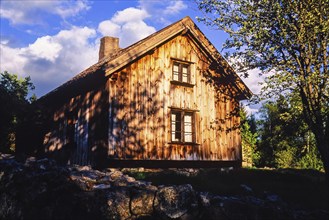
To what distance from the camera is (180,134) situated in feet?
50.2

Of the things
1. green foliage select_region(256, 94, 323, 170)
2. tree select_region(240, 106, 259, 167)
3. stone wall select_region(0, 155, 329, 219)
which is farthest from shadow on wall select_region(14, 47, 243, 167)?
tree select_region(240, 106, 259, 167)

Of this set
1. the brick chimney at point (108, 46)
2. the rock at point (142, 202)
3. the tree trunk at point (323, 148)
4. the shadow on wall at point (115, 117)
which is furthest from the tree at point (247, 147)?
the rock at point (142, 202)

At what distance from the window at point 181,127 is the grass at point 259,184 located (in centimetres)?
275

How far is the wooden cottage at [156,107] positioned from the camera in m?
13.5

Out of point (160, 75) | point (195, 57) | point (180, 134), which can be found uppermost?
point (195, 57)

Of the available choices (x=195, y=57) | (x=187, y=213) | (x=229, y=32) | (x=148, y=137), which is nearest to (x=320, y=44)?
→ (x=229, y=32)

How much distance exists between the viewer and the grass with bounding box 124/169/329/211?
9.66 meters

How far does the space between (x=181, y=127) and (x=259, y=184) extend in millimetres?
5115

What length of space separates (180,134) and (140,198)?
7801 millimetres

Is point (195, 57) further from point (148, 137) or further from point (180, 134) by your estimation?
point (148, 137)

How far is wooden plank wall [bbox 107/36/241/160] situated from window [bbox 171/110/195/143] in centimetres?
33

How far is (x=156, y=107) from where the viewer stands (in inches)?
575

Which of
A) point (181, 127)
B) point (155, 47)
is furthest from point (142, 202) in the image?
point (155, 47)

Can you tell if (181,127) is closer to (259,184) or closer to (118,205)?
(259,184)
